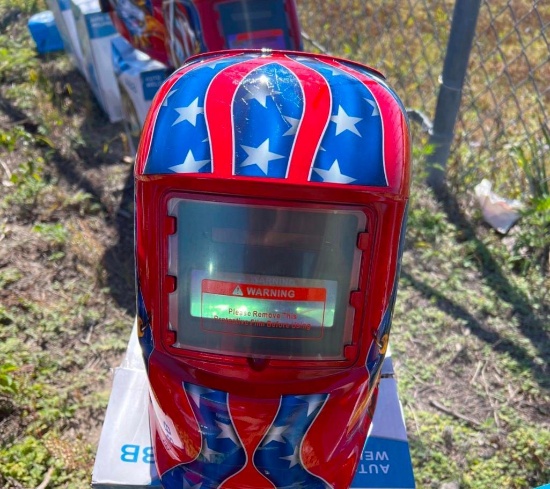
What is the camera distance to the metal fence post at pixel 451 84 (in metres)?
2.83

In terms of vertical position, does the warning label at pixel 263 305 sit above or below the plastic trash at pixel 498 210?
above

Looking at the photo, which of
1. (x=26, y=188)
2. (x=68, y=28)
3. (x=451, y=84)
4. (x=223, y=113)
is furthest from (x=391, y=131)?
(x=68, y=28)

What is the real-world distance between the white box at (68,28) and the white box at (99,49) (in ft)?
0.43

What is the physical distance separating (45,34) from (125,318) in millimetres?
2731

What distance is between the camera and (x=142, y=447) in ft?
5.91

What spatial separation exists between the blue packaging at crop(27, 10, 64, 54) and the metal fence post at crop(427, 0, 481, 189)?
2.77 m

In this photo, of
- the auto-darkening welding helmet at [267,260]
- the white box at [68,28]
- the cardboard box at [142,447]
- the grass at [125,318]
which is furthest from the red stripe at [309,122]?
the white box at [68,28]

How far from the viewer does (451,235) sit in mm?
3041

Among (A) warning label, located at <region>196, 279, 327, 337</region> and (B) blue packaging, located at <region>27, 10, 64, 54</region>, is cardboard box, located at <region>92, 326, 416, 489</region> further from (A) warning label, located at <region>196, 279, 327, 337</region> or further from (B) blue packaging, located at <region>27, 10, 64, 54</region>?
(B) blue packaging, located at <region>27, 10, 64, 54</region>

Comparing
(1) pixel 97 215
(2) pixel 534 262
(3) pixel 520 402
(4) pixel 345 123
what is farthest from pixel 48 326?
(2) pixel 534 262

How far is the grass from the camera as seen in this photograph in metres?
2.11

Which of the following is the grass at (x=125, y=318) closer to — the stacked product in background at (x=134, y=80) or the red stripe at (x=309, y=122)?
the stacked product in background at (x=134, y=80)

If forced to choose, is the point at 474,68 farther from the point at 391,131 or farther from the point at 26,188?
the point at 391,131

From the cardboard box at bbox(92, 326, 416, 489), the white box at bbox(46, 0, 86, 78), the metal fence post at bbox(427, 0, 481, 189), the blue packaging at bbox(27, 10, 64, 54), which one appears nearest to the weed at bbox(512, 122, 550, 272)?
the metal fence post at bbox(427, 0, 481, 189)
